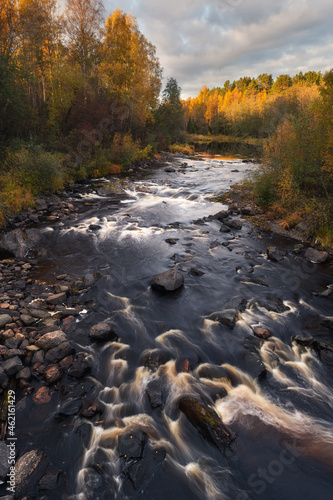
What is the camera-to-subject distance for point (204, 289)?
9.22 metres

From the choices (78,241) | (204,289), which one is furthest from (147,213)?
(204,289)

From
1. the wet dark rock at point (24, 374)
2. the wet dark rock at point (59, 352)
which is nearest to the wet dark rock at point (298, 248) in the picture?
the wet dark rock at point (59, 352)

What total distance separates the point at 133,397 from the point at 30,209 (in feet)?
43.0

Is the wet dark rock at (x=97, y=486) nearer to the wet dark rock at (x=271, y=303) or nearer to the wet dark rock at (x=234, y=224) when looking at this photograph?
the wet dark rock at (x=271, y=303)

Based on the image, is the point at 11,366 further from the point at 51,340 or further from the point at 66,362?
the point at 66,362

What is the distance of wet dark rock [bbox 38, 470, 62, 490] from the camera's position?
373cm

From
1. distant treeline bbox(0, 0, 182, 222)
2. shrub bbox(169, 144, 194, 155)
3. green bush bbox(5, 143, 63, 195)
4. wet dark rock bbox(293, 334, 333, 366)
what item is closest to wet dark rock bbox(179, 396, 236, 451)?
wet dark rock bbox(293, 334, 333, 366)

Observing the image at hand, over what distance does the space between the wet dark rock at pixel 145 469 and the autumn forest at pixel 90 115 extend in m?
11.3

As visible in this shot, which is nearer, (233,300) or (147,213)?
(233,300)

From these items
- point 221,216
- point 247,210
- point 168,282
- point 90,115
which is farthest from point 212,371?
point 90,115

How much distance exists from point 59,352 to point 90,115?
2660 cm

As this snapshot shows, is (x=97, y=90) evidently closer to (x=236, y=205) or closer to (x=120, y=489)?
(x=236, y=205)

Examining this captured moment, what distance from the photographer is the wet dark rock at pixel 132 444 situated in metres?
4.23

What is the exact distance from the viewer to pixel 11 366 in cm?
518
